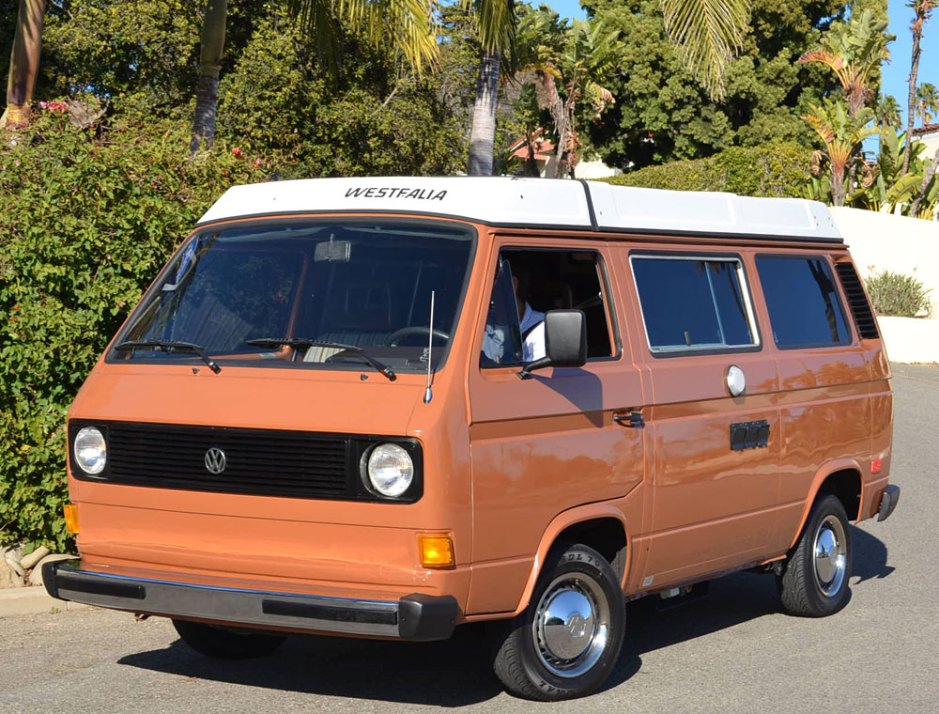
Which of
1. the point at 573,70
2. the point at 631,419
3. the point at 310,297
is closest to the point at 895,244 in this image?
the point at 573,70

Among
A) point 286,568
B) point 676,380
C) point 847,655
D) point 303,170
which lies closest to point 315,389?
point 286,568

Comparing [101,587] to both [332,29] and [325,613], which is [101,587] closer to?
[325,613]

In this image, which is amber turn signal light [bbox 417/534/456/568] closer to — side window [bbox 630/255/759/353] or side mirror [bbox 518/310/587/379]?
side mirror [bbox 518/310/587/379]

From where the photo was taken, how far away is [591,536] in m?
6.71

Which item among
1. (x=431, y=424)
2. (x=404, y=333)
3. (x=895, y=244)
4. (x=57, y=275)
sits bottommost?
(x=431, y=424)

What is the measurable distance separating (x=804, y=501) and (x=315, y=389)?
3.51 meters

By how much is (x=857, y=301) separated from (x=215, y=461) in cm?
481

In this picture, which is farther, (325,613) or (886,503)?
(886,503)

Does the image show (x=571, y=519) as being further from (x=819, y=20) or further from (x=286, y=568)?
(x=819, y=20)

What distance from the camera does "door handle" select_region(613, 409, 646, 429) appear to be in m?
6.52

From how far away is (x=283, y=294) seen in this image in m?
6.62

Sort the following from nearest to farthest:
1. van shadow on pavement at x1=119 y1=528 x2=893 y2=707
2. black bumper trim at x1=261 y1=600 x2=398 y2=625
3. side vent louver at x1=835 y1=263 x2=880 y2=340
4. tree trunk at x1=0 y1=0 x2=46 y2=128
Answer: black bumper trim at x1=261 y1=600 x2=398 y2=625 < van shadow on pavement at x1=119 y1=528 x2=893 y2=707 < side vent louver at x1=835 y1=263 x2=880 y2=340 < tree trunk at x1=0 y1=0 x2=46 y2=128

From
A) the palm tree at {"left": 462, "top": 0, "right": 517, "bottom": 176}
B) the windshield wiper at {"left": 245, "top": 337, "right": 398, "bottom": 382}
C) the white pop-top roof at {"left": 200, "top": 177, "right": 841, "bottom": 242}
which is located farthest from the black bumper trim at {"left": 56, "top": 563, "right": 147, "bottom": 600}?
the palm tree at {"left": 462, "top": 0, "right": 517, "bottom": 176}

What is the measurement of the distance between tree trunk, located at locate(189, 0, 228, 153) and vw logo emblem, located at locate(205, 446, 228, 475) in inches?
393
